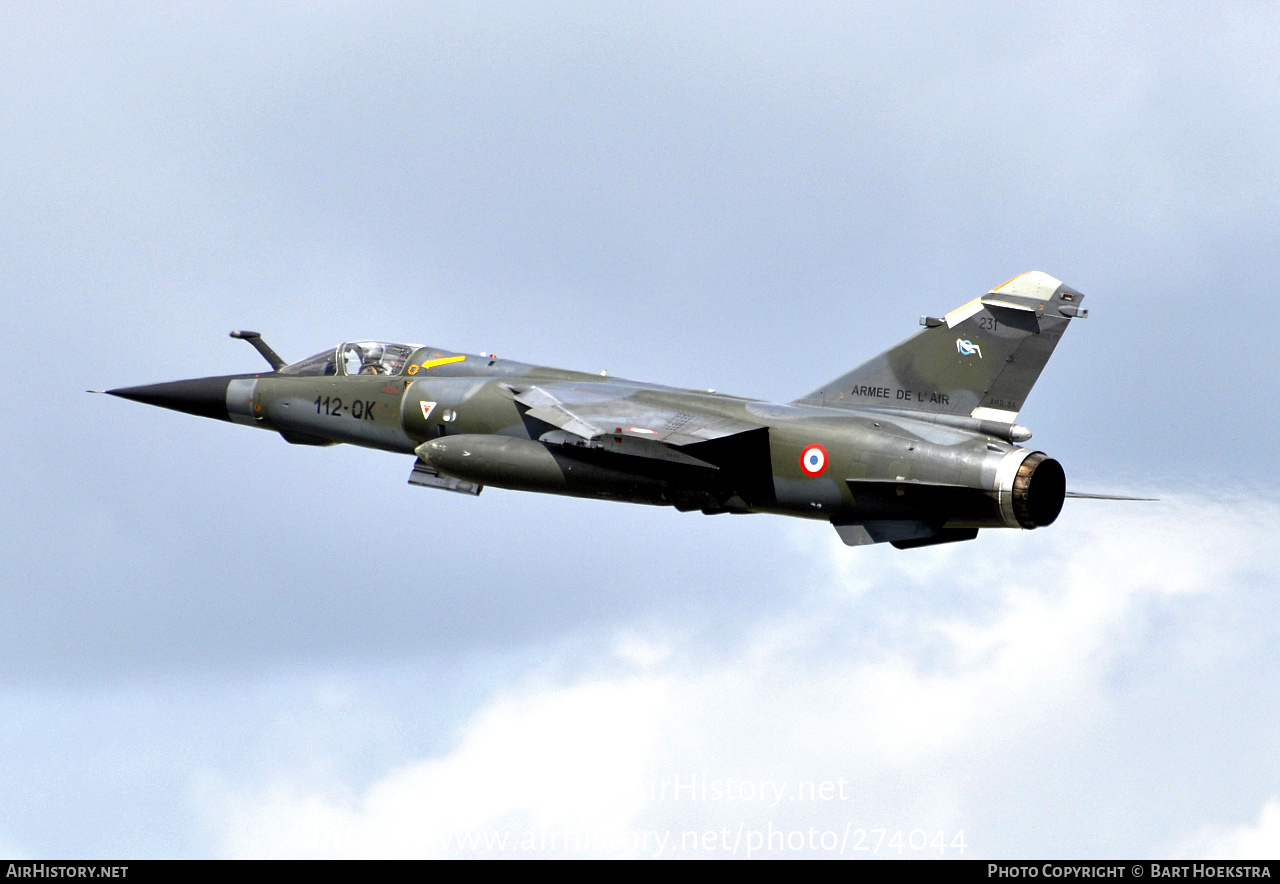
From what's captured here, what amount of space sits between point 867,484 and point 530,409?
4621 mm

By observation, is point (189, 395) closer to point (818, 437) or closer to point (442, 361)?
point (442, 361)

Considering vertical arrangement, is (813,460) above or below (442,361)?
below

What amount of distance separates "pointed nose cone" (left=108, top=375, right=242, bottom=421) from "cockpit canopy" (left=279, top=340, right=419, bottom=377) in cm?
132

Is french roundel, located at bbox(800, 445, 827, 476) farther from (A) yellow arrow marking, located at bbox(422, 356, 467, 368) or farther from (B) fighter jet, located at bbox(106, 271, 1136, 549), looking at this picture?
(A) yellow arrow marking, located at bbox(422, 356, 467, 368)

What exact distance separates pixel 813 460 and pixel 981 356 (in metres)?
2.86

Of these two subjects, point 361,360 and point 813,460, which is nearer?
point 813,460

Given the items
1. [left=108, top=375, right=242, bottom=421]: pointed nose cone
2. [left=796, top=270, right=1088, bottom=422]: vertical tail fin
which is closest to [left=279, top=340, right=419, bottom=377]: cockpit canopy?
[left=108, top=375, right=242, bottom=421]: pointed nose cone

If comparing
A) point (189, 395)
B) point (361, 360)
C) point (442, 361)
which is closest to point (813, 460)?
point (442, 361)

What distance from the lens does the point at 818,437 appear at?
24.6 m

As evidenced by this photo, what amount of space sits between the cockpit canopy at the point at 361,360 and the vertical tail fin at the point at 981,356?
22.4 ft

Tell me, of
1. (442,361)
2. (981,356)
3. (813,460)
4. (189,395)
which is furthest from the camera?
(189,395)

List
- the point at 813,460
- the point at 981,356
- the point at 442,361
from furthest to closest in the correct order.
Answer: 1. the point at 442,361
2. the point at 981,356
3. the point at 813,460
